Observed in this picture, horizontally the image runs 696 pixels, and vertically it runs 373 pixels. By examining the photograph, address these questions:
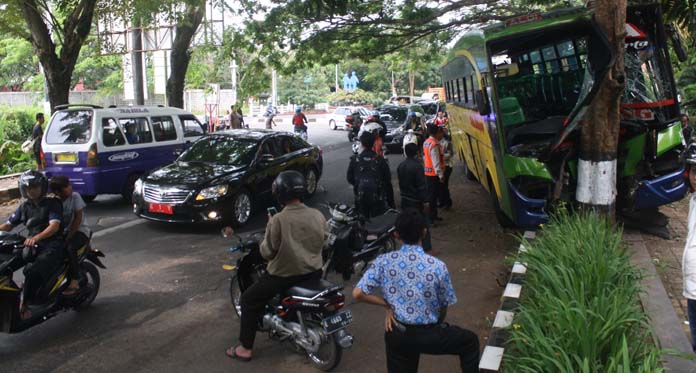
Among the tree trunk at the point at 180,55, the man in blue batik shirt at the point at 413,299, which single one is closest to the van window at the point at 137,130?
the tree trunk at the point at 180,55

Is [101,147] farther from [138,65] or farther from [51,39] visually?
[138,65]

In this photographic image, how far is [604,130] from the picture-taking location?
22.4 ft

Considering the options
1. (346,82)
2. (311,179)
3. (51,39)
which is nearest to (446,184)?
(311,179)

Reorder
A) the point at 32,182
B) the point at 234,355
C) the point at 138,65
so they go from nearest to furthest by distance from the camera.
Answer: the point at 234,355
the point at 32,182
the point at 138,65

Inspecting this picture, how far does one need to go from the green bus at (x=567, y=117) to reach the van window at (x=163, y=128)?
21.0ft

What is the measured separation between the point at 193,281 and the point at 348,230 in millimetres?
2061

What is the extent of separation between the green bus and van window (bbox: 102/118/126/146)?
254 inches

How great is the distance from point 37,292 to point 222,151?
17.4ft

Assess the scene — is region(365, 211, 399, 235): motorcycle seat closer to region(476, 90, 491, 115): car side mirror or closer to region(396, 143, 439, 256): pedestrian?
region(396, 143, 439, 256): pedestrian

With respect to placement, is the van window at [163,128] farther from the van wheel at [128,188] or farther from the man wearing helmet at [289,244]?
the man wearing helmet at [289,244]

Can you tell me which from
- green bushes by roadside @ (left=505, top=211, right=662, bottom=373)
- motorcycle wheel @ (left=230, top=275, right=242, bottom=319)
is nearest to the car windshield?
motorcycle wheel @ (left=230, top=275, right=242, bottom=319)

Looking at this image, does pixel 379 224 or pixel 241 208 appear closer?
pixel 379 224

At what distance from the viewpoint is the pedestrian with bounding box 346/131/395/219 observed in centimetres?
731

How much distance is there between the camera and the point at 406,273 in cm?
316
